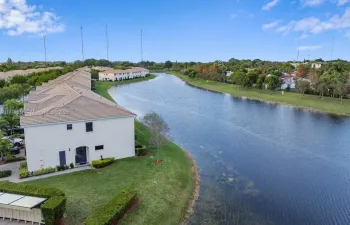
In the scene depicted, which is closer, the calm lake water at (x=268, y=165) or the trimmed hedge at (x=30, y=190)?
the trimmed hedge at (x=30, y=190)

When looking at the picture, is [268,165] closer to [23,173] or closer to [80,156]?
[80,156]

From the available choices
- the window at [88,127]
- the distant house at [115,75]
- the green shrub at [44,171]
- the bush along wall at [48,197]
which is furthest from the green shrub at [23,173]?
the distant house at [115,75]

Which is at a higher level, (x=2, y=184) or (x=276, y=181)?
(x=2, y=184)

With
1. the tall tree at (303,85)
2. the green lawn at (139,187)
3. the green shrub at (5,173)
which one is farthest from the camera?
the tall tree at (303,85)

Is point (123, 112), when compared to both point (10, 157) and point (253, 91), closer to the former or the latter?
point (10, 157)

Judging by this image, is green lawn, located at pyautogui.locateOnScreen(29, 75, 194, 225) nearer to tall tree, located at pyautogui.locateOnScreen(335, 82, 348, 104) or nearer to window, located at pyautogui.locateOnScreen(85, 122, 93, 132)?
window, located at pyautogui.locateOnScreen(85, 122, 93, 132)

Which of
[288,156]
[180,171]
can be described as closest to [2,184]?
[180,171]

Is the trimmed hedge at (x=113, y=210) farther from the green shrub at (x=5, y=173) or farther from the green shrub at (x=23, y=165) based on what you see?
the green shrub at (x=23, y=165)
